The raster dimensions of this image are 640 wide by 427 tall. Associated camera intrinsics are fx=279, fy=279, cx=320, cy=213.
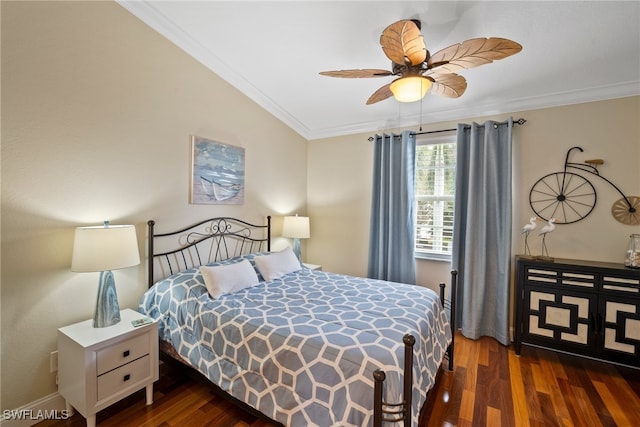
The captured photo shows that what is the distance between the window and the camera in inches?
134

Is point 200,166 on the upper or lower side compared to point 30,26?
lower

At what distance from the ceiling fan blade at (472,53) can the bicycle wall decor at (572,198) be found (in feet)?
6.17

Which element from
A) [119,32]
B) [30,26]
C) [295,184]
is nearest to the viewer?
[30,26]

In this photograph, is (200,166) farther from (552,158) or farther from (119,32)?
(552,158)

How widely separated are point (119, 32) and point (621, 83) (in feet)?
14.0

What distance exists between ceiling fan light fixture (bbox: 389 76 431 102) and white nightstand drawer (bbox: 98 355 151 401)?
2.50 m

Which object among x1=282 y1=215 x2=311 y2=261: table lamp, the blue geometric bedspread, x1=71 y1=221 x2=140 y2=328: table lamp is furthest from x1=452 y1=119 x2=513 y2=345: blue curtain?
x1=71 y1=221 x2=140 y2=328: table lamp

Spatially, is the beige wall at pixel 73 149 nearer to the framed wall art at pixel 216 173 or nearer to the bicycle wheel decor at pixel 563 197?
the framed wall art at pixel 216 173

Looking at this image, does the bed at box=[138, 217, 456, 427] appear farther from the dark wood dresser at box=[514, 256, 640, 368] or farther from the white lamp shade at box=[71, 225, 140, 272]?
the dark wood dresser at box=[514, 256, 640, 368]

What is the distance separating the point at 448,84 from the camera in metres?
1.95

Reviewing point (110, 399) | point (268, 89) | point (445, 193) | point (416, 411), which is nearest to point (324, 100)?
point (268, 89)

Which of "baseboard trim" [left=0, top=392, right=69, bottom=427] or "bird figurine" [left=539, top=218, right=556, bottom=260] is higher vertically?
"bird figurine" [left=539, top=218, right=556, bottom=260]

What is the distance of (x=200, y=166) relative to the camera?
9.09 ft

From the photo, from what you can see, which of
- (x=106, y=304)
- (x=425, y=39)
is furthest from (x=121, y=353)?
(x=425, y=39)
